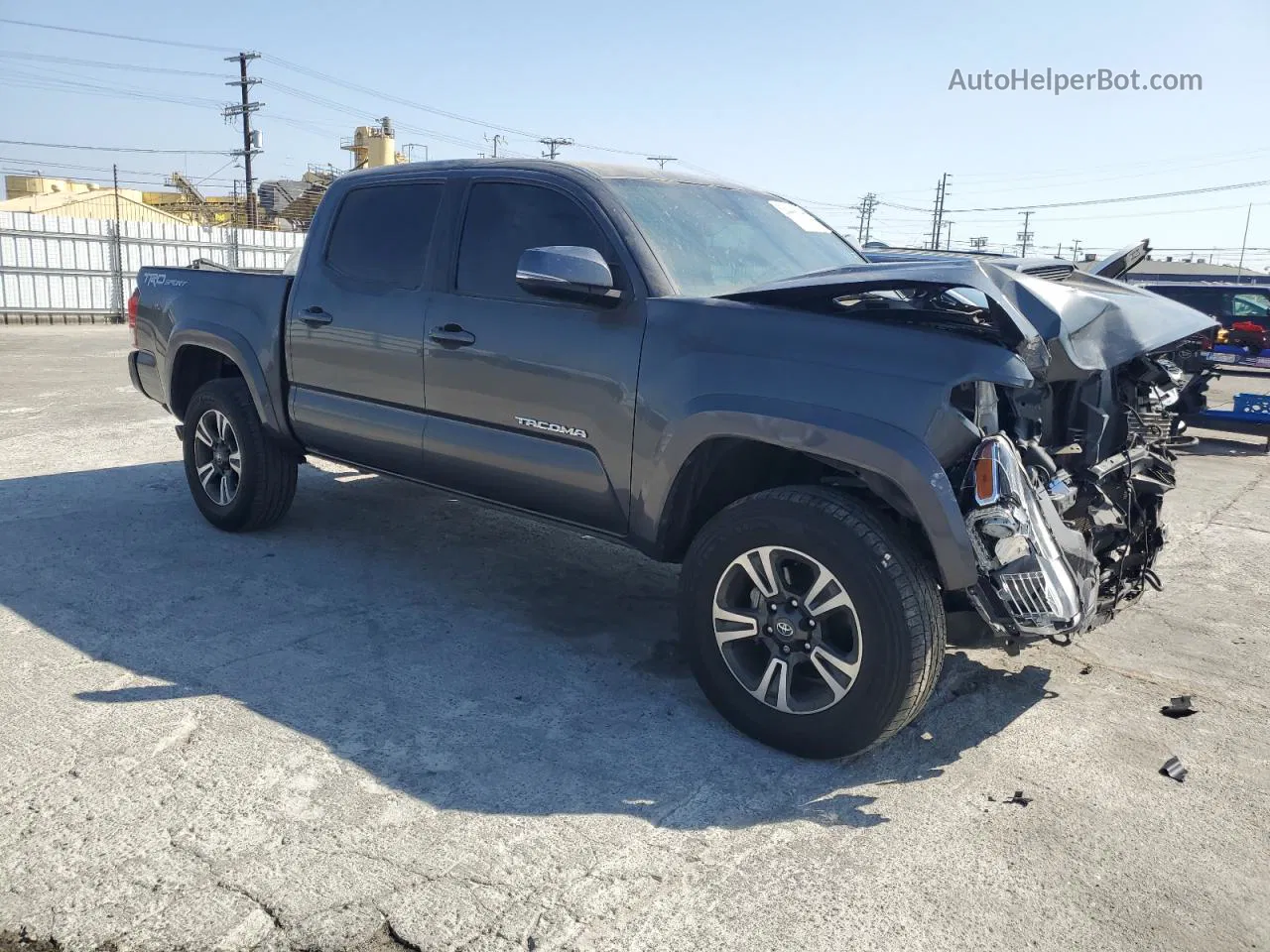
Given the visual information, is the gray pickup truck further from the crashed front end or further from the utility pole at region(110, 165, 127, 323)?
the utility pole at region(110, 165, 127, 323)

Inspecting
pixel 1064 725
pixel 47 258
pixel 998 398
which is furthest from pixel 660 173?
pixel 47 258

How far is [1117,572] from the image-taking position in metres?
3.94

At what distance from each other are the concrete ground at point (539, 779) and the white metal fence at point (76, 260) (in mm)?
19498

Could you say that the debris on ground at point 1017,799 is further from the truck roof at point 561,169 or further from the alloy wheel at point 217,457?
the alloy wheel at point 217,457

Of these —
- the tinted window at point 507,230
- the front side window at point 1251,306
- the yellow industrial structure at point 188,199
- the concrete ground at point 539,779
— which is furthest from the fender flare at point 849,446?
the yellow industrial structure at point 188,199

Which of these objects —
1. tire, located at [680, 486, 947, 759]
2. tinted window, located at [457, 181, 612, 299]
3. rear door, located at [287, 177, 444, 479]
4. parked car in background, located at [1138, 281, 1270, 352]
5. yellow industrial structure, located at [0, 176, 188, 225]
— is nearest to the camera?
tire, located at [680, 486, 947, 759]

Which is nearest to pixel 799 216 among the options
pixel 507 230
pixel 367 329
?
pixel 507 230

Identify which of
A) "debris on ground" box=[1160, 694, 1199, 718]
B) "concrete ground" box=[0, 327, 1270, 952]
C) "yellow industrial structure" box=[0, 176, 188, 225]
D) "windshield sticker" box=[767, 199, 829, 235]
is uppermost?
"yellow industrial structure" box=[0, 176, 188, 225]

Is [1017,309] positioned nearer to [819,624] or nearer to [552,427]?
[819,624]

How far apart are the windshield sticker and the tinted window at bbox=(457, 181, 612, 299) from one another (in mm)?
1198

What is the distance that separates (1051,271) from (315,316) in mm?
3441

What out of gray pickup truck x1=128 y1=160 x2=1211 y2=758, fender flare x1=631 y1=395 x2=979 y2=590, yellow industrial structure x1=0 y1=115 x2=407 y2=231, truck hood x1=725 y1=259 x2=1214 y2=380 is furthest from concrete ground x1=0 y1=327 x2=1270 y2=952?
yellow industrial structure x1=0 y1=115 x2=407 y2=231

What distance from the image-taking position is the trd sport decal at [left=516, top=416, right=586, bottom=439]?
4020 mm

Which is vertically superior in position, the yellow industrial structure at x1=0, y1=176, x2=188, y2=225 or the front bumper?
the yellow industrial structure at x1=0, y1=176, x2=188, y2=225
